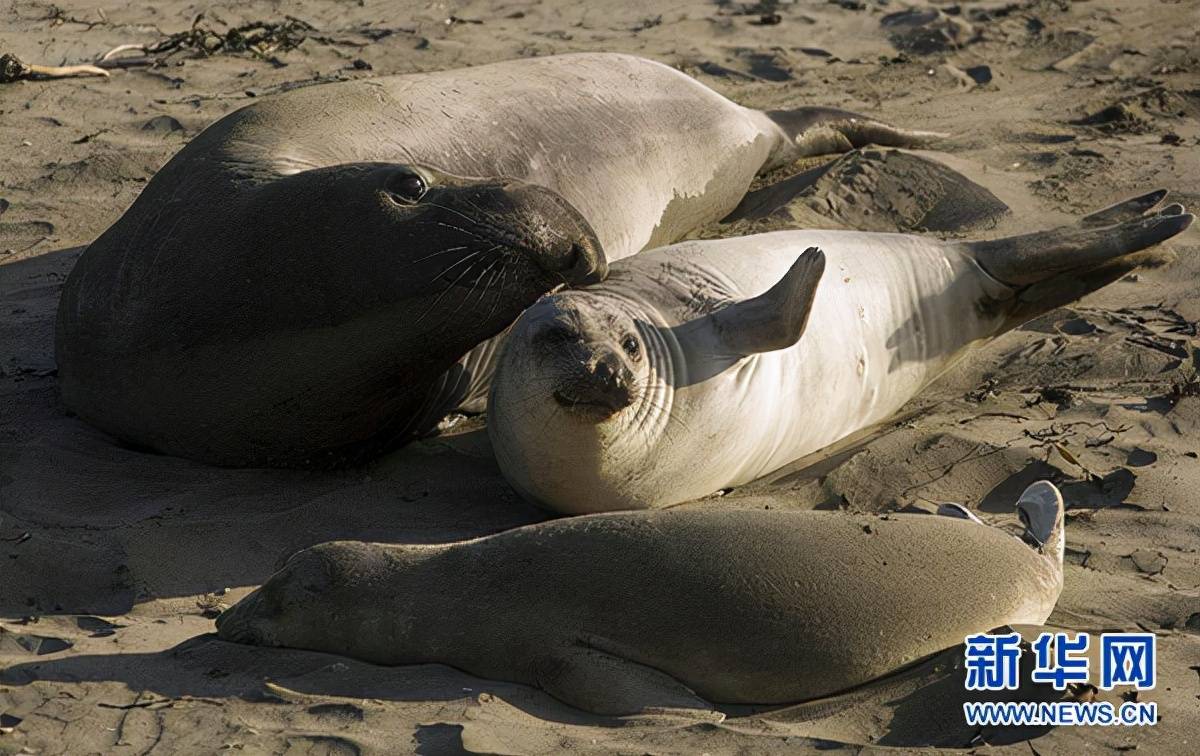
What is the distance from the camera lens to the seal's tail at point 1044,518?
4241 mm

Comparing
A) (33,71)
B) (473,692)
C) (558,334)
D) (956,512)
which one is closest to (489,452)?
(558,334)

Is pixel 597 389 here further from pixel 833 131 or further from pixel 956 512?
pixel 833 131

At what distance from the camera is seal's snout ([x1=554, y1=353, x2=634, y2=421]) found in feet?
14.3

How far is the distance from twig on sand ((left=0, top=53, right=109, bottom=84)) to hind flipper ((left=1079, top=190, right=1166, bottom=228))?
16.2 feet

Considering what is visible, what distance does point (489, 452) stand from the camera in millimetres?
5312

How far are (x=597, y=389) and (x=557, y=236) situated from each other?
0.68 metres

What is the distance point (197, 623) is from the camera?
4.06 m

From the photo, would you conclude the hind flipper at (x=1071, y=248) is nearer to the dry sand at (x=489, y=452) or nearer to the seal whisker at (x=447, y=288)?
the dry sand at (x=489, y=452)

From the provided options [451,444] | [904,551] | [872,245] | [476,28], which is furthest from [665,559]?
[476,28]

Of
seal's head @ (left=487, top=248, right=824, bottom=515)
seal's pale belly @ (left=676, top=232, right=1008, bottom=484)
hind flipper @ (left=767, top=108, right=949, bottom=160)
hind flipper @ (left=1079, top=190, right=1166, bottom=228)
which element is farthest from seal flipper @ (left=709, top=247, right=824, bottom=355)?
hind flipper @ (left=767, top=108, right=949, bottom=160)

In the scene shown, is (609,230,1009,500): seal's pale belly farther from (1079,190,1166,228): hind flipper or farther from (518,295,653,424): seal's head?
(1079,190,1166,228): hind flipper

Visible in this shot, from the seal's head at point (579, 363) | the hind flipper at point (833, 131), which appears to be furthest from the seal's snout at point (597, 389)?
the hind flipper at point (833, 131)

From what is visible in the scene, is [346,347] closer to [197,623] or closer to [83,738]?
[197,623]

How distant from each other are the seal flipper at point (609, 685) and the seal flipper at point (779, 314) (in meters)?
1.43
